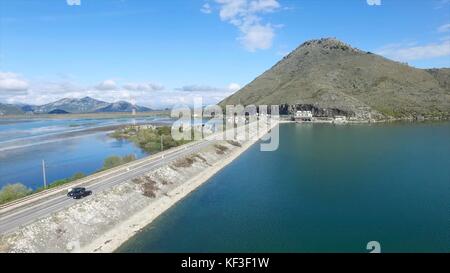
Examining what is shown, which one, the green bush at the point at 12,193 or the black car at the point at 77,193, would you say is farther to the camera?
the green bush at the point at 12,193

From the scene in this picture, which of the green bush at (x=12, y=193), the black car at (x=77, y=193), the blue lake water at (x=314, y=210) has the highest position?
the black car at (x=77, y=193)

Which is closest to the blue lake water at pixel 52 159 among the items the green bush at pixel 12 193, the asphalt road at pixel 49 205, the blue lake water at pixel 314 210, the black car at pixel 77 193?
the green bush at pixel 12 193

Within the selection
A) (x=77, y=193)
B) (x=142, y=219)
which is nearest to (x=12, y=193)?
(x=77, y=193)

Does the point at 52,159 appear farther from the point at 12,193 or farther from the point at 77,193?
the point at 77,193

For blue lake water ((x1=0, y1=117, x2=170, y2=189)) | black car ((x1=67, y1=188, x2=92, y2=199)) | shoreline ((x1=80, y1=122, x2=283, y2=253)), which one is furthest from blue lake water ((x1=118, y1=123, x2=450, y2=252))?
blue lake water ((x1=0, y1=117, x2=170, y2=189))

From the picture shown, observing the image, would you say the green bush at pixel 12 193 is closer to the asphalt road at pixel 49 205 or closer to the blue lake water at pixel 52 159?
the asphalt road at pixel 49 205

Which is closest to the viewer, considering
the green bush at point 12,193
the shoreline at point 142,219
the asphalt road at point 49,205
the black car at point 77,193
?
the asphalt road at point 49,205
